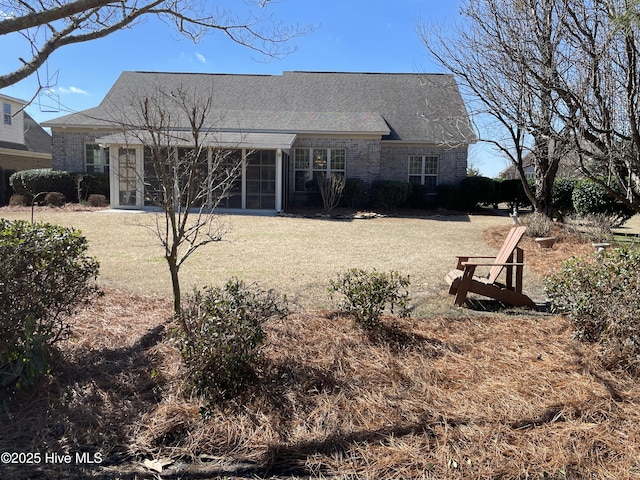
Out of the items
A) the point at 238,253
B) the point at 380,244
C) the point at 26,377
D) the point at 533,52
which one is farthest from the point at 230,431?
the point at 380,244

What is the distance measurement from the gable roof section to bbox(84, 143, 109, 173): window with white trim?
1140 millimetres

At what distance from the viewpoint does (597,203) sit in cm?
1500

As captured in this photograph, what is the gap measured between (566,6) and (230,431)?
5.01 m

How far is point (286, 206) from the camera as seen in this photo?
67.8ft

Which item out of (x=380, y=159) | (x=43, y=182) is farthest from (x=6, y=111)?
(x=380, y=159)

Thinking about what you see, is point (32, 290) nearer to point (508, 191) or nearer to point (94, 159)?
point (94, 159)

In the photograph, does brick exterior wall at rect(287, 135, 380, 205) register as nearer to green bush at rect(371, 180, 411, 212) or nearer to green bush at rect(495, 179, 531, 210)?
green bush at rect(371, 180, 411, 212)

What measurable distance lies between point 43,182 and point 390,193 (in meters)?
14.4

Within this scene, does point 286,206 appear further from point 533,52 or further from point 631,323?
point 631,323

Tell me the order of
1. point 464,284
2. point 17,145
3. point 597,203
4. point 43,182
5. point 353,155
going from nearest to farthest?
point 464,284 < point 597,203 < point 43,182 < point 353,155 < point 17,145

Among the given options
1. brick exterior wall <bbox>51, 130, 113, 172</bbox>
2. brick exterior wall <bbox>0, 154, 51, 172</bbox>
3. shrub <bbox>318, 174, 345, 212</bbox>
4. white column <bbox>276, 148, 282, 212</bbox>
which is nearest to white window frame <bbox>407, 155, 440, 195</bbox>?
shrub <bbox>318, 174, 345, 212</bbox>

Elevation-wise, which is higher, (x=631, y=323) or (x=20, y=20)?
(x=20, y=20)

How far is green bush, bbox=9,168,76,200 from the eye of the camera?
2000cm

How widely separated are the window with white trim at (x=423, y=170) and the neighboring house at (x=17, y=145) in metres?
19.4
